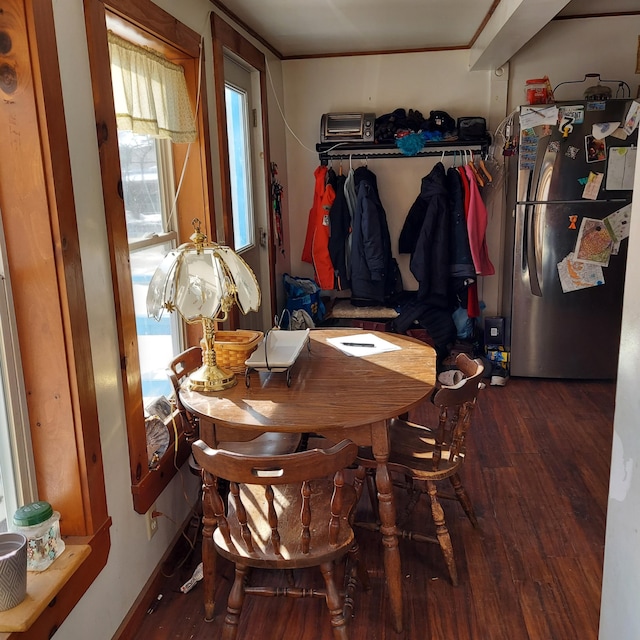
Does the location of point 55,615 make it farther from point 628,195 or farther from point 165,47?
point 628,195

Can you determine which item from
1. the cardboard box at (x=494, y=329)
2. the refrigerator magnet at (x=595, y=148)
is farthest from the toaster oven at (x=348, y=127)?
the cardboard box at (x=494, y=329)

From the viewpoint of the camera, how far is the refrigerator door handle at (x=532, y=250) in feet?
12.6

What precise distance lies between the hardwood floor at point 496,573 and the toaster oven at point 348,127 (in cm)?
222

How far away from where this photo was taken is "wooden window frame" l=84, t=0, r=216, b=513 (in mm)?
1748

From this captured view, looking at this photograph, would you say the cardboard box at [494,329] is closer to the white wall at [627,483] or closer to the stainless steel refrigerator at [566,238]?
the stainless steel refrigerator at [566,238]

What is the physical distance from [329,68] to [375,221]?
3.88 feet

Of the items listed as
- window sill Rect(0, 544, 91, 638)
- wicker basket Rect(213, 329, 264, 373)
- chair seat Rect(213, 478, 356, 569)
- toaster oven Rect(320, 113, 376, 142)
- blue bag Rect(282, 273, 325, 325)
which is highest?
toaster oven Rect(320, 113, 376, 142)

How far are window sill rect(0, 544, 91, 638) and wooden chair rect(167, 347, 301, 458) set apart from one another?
56 centimetres

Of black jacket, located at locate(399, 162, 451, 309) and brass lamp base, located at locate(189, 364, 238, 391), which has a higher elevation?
black jacket, located at locate(399, 162, 451, 309)

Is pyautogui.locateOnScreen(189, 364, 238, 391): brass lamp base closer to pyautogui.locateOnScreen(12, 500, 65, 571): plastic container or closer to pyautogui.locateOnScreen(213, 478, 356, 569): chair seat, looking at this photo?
pyautogui.locateOnScreen(213, 478, 356, 569): chair seat

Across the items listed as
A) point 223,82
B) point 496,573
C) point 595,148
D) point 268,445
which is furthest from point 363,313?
point 496,573

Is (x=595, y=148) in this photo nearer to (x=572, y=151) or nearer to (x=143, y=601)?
(x=572, y=151)

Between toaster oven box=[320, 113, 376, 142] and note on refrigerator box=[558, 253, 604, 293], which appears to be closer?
note on refrigerator box=[558, 253, 604, 293]

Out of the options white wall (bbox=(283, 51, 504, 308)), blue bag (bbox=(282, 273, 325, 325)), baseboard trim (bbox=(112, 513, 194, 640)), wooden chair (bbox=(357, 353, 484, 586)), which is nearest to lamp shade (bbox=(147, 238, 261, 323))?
wooden chair (bbox=(357, 353, 484, 586))
